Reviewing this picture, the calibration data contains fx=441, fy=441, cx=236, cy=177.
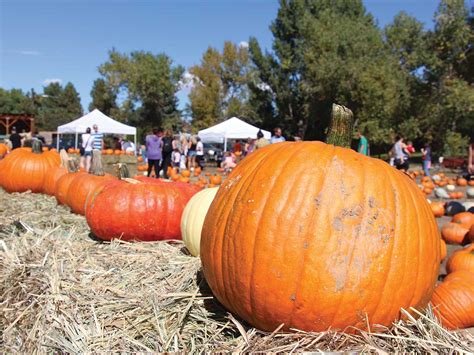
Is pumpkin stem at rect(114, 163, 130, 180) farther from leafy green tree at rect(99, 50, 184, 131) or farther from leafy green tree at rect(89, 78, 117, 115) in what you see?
leafy green tree at rect(89, 78, 117, 115)

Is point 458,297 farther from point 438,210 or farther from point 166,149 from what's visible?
point 166,149

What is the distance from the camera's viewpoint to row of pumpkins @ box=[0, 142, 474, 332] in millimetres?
1976

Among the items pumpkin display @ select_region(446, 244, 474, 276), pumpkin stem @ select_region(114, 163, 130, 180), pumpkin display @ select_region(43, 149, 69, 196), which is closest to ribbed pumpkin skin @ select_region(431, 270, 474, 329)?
pumpkin display @ select_region(446, 244, 474, 276)

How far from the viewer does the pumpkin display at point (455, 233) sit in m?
6.07

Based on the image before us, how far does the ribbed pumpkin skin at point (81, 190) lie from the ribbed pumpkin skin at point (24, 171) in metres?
2.25

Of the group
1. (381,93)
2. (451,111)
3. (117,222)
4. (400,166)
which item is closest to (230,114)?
(381,93)

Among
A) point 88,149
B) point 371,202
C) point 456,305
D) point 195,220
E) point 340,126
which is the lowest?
point 456,305

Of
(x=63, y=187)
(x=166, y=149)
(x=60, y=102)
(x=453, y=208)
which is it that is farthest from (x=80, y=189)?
(x=60, y=102)

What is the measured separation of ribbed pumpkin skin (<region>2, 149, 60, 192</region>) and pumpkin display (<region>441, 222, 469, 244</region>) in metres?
7.01

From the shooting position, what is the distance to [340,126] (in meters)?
2.33

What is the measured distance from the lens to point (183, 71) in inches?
2117

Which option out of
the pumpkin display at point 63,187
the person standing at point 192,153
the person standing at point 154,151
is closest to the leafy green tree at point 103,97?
the person standing at point 192,153

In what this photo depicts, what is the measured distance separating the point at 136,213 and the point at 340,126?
2.75m

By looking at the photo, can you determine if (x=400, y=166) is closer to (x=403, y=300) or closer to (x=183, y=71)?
(x=403, y=300)
